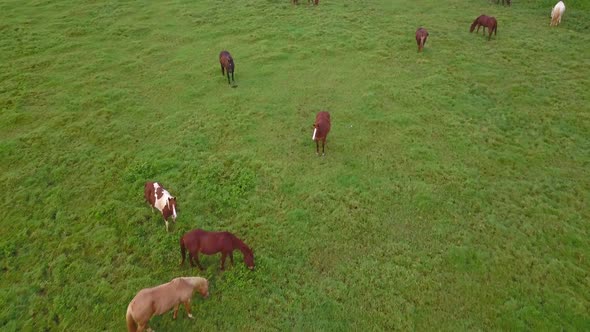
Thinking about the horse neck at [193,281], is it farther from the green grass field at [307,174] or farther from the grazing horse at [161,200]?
the grazing horse at [161,200]

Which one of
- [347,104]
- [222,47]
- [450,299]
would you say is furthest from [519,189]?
[222,47]

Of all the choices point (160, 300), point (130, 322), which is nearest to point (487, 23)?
point (160, 300)

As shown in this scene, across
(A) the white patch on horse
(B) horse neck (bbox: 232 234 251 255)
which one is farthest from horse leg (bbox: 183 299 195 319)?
(A) the white patch on horse

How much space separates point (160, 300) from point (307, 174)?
181 inches

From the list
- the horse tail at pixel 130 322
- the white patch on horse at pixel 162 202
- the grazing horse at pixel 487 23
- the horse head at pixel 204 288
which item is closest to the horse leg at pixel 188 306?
the horse head at pixel 204 288

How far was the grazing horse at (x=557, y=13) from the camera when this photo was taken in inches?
651

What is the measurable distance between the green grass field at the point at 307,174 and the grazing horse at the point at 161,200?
0.37 meters

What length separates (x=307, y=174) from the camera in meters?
9.39

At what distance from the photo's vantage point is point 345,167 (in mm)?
9617

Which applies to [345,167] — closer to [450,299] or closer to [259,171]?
[259,171]

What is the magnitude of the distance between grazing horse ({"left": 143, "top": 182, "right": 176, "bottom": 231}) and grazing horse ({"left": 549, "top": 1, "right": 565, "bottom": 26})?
17.6 m

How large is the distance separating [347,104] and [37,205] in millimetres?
8661

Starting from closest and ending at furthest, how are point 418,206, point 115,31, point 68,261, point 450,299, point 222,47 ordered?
point 450,299, point 68,261, point 418,206, point 222,47, point 115,31

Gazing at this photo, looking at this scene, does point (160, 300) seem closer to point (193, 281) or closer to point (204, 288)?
point (193, 281)
